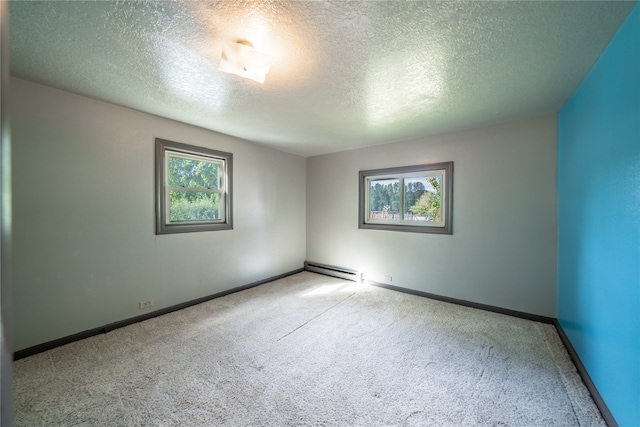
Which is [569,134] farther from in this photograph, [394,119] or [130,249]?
[130,249]

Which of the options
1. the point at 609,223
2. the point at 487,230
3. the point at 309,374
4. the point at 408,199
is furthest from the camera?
the point at 408,199

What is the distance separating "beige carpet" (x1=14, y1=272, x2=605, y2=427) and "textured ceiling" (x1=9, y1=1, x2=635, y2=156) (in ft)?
7.50

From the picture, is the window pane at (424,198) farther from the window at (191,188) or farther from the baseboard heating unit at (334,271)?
the window at (191,188)

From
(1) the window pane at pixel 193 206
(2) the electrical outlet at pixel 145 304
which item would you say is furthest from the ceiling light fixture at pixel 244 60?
(2) the electrical outlet at pixel 145 304

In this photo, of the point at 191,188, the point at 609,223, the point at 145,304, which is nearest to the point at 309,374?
the point at 145,304

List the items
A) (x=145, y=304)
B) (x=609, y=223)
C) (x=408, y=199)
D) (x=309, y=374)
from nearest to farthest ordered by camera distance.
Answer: (x=609, y=223)
(x=309, y=374)
(x=145, y=304)
(x=408, y=199)

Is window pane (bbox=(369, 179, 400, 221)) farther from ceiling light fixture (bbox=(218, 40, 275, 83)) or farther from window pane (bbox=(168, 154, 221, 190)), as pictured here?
ceiling light fixture (bbox=(218, 40, 275, 83))

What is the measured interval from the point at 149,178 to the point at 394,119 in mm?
2853

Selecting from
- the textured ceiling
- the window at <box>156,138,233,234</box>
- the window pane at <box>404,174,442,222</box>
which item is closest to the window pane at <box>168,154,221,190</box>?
the window at <box>156,138,233,234</box>

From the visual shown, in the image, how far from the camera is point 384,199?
13.3ft

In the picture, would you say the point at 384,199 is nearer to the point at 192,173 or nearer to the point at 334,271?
the point at 334,271

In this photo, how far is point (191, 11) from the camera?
4.38 feet

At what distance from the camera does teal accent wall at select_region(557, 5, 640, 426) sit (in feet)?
4.30

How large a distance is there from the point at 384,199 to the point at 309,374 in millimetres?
2824
